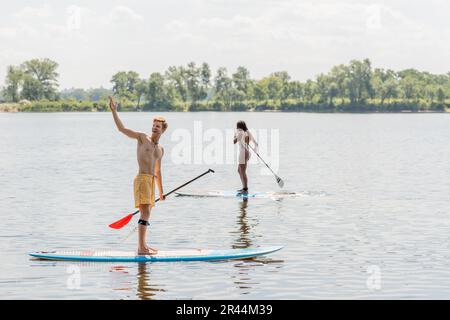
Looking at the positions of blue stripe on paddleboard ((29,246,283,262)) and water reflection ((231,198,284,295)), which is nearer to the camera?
water reflection ((231,198,284,295))

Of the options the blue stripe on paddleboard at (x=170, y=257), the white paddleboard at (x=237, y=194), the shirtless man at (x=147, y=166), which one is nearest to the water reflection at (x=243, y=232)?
the blue stripe on paddleboard at (x=170, y=257)

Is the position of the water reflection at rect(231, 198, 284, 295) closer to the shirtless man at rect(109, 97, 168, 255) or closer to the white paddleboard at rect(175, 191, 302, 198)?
the shirtless man at rect(109, 97, 168, 255)

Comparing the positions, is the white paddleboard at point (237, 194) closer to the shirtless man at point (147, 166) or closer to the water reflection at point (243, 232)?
the water reflection at point (243, 232)

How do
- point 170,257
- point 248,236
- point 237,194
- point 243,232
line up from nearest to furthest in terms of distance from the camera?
1. point 170,257
2. point 248,236
3. point 243,232
4. point 237,194

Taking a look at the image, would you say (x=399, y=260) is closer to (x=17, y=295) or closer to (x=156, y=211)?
(x=17, y=295)

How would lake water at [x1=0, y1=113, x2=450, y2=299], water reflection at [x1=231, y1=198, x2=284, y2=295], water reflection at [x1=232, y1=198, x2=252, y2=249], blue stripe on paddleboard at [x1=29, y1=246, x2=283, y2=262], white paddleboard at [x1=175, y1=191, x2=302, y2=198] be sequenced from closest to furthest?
lake water at [x1=0, y1=113, x2=450, y2=299] → water reflection at [x1=231, y1=198, x2=284, y2=295] → blue stripe on paddleboard at [x1=29, y1=246, x2=283, y2=262] → water reflection at [x1=232, y1=198, x2=252, y2=249] → white paddleboard at [x1=175, y1=191, x2=302, y2=198]

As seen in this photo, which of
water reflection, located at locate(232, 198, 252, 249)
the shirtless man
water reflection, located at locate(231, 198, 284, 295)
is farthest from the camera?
water reflection, located at locate(232, 198, 252, 249)

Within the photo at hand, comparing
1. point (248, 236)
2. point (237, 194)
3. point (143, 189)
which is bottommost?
point (248, 236)

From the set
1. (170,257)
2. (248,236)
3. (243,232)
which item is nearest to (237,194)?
(243,232)

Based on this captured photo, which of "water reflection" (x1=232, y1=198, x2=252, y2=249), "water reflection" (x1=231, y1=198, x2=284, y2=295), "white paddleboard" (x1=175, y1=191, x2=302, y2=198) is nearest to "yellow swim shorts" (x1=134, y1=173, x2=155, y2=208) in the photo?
"water reflection" (x1=231, y1=198, x2=284, y2=295)

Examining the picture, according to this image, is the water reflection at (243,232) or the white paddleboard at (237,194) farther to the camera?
the white paddleboard at (237,194)

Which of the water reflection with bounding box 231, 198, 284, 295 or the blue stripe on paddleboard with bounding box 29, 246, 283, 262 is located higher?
the blue stripe on paddleboard with bounding box 29, 246, 283, 262

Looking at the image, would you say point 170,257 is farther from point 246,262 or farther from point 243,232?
point 243,232
